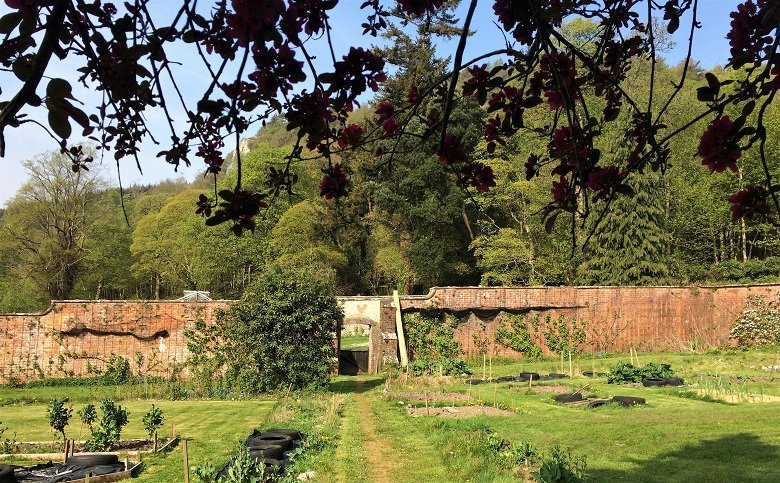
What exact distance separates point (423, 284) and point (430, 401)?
21.2 m

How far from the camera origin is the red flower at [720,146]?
2076 millimetres

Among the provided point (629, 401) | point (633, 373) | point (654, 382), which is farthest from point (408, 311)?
point (629, 401)

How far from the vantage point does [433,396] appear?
14.9 meters

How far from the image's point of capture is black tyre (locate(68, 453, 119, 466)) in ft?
28.7

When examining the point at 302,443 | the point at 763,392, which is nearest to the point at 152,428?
the point at 302,443

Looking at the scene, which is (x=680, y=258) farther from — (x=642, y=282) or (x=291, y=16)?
(x=291, y=16)

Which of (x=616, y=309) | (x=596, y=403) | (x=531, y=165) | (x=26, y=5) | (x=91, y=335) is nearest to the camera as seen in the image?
(x=26, y=5)

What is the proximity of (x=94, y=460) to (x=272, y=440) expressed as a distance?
7.93 feet

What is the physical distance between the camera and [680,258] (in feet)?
101

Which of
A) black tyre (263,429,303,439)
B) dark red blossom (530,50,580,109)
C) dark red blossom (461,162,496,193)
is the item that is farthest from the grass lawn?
dark red blossom (530,50,580,109)

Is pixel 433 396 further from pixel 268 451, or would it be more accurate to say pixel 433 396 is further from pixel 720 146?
pixel 720 146

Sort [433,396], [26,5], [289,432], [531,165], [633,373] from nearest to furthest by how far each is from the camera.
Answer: [26,5], [531,165], [289,432], [433,396], [633,373]

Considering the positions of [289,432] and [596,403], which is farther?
[596,403]

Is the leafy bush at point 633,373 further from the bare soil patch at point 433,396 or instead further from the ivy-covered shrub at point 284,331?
the ivy-covered shrub at point 284,331
